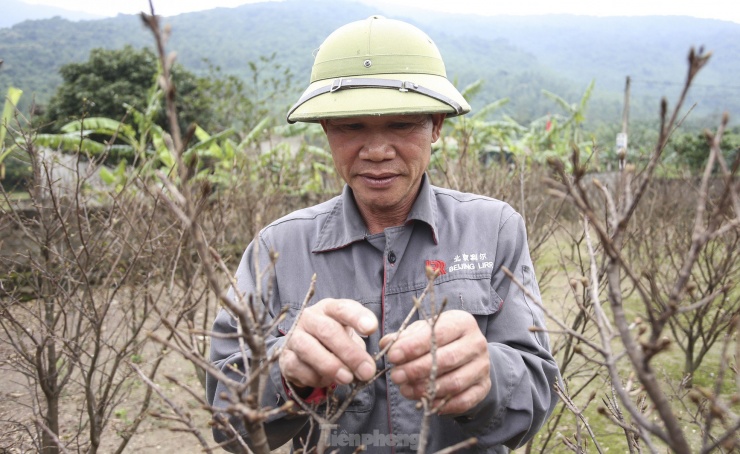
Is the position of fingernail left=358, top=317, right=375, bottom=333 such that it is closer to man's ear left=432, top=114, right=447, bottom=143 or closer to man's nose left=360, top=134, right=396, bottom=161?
man's nose left=360, top=134, right=396, bottom=161

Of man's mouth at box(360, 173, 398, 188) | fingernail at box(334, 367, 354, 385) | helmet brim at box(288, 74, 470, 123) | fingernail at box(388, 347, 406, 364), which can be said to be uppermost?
helmet brim at box(288, 74, 470, 123)

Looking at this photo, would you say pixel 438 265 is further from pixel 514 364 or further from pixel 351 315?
pixel 351 315

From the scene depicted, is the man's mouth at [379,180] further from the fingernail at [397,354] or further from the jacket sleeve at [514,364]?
the fingernail at [397,354]

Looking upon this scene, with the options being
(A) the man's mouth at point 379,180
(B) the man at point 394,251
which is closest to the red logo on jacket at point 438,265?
(B) the man at point 394,251

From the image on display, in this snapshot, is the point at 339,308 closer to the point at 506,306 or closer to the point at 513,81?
the point at 506,306

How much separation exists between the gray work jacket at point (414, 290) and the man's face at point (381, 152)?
106mm

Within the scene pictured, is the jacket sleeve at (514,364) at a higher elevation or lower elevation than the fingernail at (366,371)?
lower

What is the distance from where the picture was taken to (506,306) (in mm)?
1539

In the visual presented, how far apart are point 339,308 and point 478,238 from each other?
2.39ft

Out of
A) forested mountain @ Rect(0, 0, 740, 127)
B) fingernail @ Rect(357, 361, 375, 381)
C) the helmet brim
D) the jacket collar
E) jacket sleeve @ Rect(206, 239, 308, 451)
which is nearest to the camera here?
fingernail @ Rect(357, 361, 375, 381)

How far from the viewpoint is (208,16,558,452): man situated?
4.66ft

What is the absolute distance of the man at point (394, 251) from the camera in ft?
4.66

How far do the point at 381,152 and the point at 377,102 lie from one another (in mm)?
160

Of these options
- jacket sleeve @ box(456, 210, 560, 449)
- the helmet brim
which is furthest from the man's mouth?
jacket sleeve @ box(456, 210, 560, 449)
